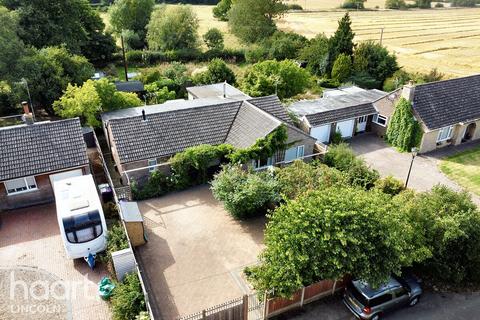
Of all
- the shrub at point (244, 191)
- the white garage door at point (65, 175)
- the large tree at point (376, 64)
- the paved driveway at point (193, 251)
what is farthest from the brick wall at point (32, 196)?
the large tree at point (376, 64)

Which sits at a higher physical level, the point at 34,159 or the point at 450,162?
the point at 34,159

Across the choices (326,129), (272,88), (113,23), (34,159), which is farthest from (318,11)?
(34,159)

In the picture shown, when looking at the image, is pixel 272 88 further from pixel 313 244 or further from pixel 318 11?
pixel 318 11

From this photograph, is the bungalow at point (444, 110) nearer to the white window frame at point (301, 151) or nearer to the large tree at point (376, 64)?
the white window frame at point (301, 151)

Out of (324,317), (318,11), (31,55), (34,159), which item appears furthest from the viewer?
(318,11)

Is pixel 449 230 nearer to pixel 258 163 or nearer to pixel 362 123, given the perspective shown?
pixel 258 163

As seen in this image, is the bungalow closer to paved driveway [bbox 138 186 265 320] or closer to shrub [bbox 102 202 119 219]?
paved driveway [bbox 138 186 265 320]
